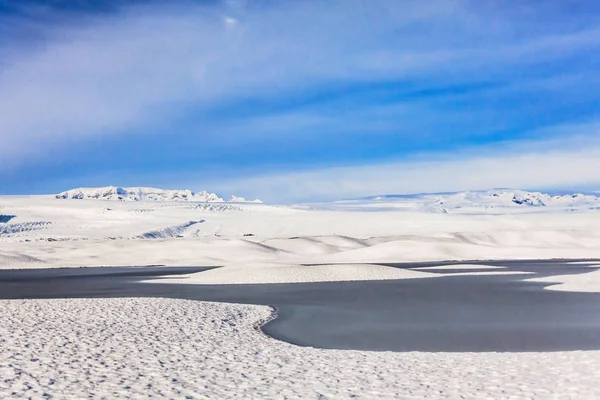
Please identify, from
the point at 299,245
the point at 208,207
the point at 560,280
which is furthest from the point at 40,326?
the point at 208,207

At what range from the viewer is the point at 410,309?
21688 mm

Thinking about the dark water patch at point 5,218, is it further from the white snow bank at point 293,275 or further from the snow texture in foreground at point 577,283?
the snow texture in foreground at point 577,283

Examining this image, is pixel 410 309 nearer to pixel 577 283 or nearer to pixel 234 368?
pixel 234 368

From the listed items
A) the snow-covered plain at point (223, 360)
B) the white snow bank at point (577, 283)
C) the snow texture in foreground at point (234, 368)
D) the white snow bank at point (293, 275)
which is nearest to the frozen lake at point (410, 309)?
the white snow bank at point (577, 283)

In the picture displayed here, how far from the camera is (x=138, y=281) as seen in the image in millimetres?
36531

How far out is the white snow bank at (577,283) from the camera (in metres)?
27.6

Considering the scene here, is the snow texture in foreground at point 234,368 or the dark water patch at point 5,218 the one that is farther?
the dark water patch at point 5,218

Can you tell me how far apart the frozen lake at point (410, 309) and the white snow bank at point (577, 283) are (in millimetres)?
934

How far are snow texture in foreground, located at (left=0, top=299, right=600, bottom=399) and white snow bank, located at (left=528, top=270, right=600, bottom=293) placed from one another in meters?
15.5

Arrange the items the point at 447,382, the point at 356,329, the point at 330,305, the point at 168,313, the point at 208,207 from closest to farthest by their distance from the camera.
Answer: the point at 447,382
the point at 356,329
the point at 168,313
the point at 330,305
the point at 208,207

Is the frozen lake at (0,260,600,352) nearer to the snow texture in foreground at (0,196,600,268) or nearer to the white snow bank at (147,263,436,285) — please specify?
the white snow bank at (147,263,436,285)

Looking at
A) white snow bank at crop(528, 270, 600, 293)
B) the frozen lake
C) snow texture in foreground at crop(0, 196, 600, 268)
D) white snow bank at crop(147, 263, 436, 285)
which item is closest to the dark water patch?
snow texture in foreground at crop(0, 196, 600, 268)

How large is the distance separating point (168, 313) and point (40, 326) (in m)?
4.10

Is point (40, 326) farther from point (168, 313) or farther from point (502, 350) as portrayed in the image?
point (502, 350)
